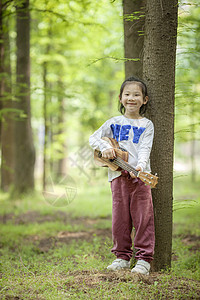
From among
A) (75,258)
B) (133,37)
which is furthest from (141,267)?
(133,37)

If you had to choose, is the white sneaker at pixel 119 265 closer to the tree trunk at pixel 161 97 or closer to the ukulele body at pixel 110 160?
the tree trunk at pixel 161 97

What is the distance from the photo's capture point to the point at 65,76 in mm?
13711

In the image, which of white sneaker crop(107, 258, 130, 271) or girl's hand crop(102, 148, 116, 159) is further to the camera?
white sneaker crop(107, 258, 130, 271)

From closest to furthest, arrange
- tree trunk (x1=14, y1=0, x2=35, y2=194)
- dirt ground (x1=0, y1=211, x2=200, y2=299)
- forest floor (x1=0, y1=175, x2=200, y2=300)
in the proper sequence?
forest floor (x1=0, y1=175, x2=200, y2=300) → dirt ground (x1=0, y1=211, x2=200, y2=299) → tree trunk (x1=14, y1=0, x2=35, y2=194)

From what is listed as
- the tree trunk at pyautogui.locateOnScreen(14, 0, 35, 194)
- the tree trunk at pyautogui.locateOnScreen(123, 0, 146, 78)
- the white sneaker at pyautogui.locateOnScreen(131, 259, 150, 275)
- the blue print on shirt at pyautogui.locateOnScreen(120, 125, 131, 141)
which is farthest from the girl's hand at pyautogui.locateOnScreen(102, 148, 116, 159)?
the tree trunk at pyautogui.locateOnScreen(14, 0, 35, 194)

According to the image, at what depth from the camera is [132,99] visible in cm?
351

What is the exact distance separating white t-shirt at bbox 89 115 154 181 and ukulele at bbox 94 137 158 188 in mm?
63

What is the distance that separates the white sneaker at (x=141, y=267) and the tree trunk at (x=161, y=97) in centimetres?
38

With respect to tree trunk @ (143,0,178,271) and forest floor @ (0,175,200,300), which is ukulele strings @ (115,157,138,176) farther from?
forest floor @ (0,175,200,300)

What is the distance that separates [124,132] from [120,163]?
0.39 m

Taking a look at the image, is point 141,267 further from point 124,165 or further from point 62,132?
point 62,132

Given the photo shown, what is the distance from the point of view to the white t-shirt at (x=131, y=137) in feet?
11.2

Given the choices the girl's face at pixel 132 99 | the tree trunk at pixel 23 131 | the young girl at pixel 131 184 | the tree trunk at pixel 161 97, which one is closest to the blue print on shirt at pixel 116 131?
the young girl at pixel 131 184

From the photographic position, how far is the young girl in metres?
3.42
